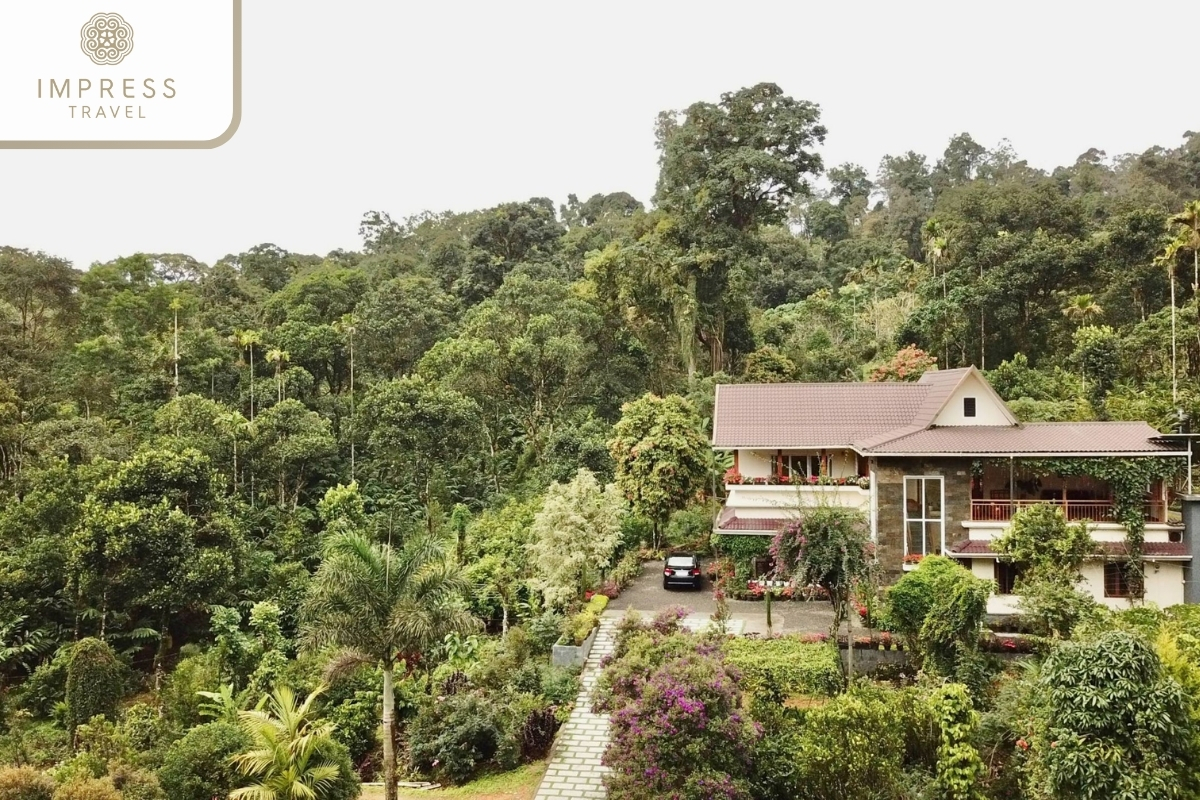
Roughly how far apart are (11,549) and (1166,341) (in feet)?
117

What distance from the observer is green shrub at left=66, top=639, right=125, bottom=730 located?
16.6 m

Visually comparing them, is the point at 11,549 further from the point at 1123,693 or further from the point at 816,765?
the point at 1123,693

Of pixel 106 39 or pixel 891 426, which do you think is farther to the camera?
pixel 891 426

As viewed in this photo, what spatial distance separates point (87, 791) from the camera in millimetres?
10000

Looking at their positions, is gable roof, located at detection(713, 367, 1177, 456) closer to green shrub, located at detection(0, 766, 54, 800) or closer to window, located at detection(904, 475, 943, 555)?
window, located at detection(904, 475, 943, 555)

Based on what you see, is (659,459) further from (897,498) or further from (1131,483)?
(1131,483)

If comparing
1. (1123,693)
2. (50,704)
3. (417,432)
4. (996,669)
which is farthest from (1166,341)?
(50,704)

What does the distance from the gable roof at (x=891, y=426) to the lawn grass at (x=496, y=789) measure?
986cm

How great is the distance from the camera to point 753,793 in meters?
11.1

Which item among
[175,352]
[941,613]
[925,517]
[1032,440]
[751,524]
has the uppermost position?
[175,352]

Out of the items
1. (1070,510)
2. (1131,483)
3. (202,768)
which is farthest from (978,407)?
(202,768)

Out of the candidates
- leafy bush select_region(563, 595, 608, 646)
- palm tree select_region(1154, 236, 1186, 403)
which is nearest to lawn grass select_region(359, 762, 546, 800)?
leafy bush select_region(563, 595, 608, 646)

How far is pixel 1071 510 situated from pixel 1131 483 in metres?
1.29

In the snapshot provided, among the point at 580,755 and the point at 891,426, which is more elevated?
the point at 891,426
